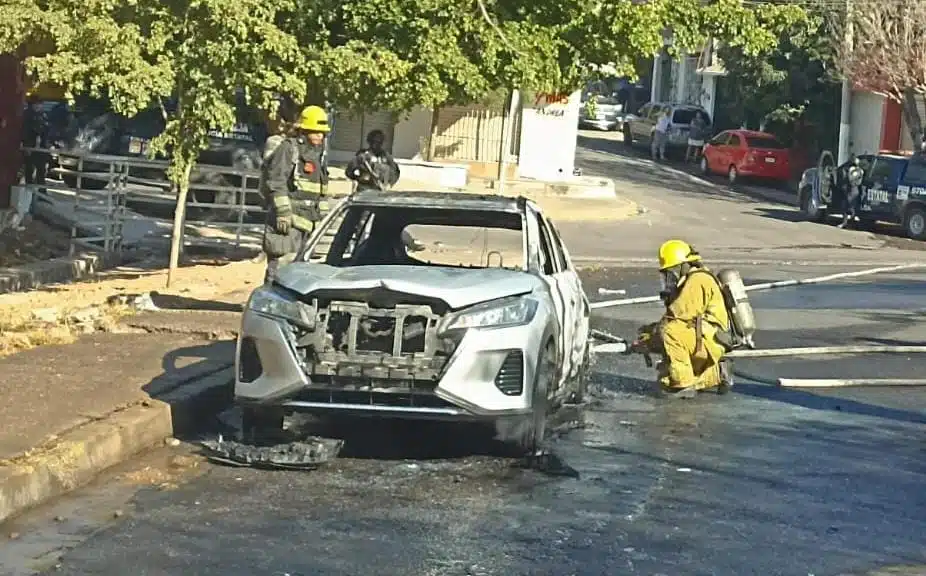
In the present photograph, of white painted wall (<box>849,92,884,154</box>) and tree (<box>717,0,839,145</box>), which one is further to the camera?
tree (<box>717,0,839,145</box>)

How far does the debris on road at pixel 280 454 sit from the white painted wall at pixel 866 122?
3951 centimetres

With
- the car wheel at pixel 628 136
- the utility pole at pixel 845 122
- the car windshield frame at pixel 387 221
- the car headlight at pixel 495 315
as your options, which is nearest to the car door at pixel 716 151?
the utility pole at pixel 845 122

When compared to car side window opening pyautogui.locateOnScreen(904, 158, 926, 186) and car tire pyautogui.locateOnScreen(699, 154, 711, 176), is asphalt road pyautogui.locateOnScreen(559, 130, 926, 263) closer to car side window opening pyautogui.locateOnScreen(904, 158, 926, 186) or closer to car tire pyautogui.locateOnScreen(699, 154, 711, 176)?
car tire pyautogui.locateOnScreen(699, 154, 711, 176)

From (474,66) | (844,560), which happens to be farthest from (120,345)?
(844,560)

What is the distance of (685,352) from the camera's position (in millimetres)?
11828

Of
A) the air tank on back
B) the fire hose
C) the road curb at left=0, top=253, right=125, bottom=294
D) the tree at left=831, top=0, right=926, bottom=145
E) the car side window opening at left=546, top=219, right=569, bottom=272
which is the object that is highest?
the tree at left=831, top=0, right=926, bottom=145

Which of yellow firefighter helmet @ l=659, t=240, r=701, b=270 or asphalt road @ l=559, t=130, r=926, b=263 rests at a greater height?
yellow firefighter helmet @ l=659, t=240, r=701, b=270

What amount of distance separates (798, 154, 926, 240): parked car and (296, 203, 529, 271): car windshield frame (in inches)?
973

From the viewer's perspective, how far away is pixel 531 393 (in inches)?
352

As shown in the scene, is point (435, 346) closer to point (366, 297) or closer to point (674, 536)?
point (366, 297)

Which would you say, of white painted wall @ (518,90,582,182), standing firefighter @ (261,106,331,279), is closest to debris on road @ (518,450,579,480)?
standing firefighter @ (261,106,331,279)

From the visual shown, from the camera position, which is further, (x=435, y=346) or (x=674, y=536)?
(x=435, y=346)

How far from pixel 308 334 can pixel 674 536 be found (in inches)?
95.9

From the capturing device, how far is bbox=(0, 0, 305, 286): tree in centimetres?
1488
